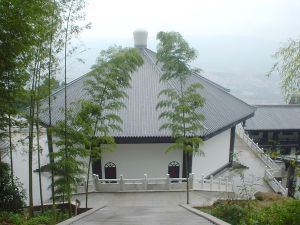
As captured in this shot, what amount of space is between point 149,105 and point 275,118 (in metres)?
16.5

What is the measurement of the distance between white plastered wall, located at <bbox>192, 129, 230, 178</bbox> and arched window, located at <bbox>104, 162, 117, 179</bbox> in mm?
4061

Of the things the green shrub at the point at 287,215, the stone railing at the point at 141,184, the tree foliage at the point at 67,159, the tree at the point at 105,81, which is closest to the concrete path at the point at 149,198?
the stone railing at the point at 141,184

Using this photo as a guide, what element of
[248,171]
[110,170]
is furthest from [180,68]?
[248,171]

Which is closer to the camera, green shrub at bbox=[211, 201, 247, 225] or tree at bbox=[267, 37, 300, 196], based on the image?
tree at bbox=[267, 37, 300, 196]

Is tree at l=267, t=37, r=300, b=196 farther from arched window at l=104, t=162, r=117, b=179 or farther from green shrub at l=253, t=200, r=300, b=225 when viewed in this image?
arched window at l=104, t=162, r=117, b=179

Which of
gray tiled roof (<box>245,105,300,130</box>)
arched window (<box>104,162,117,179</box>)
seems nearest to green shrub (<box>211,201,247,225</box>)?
arched window (<box>104,162,117,179</box>)

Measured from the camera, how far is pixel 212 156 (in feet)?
66.6

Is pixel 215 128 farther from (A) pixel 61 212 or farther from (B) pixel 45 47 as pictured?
(B) pixel 45 47

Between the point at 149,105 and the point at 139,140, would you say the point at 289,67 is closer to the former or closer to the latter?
the point at 139,140

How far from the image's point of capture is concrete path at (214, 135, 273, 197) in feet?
67.4

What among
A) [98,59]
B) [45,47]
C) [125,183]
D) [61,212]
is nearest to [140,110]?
[125,183]

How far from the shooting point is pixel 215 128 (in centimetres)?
1820

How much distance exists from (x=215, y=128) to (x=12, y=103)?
10.9 meters

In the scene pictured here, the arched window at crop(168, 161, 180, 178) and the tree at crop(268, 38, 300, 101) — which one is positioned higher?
the tree at crop(268, 38, 300, 101)
